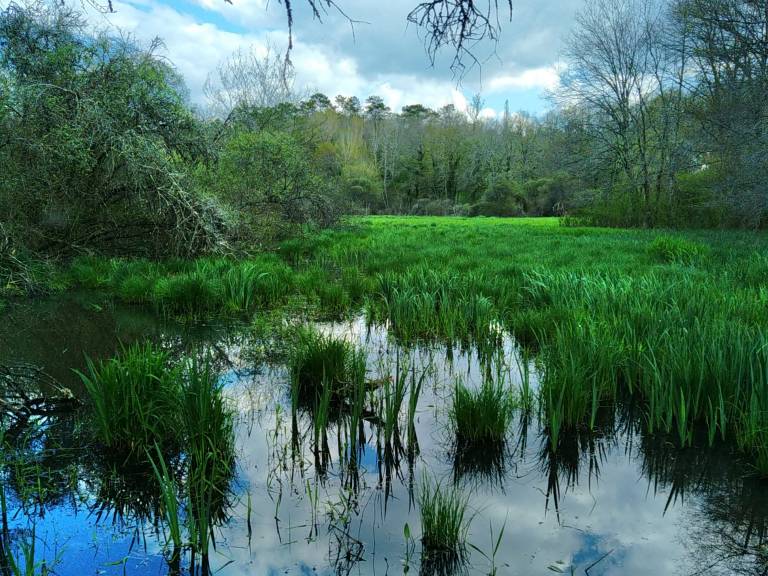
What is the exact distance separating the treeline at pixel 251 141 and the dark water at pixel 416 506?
7.62 ft

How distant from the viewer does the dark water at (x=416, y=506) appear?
254cm

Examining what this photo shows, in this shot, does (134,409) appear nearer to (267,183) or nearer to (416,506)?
(416,506)

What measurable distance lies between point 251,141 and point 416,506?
15319 millimetres

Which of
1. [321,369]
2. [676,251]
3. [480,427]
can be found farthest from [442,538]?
[676,251]

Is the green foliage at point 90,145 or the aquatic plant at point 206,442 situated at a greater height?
the green foliage at point 90,145

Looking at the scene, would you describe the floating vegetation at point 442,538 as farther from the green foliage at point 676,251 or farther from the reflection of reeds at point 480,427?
the green foliage at point 676,251

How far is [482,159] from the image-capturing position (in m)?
60.2

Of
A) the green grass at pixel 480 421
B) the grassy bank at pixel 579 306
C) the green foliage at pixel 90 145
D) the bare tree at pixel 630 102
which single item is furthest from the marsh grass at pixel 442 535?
the bare tree at pixel 630 102

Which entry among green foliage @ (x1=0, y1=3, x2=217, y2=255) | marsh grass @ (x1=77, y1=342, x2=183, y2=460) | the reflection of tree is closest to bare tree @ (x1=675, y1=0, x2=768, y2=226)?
the reflection of tree

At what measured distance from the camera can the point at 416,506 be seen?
3.02 m

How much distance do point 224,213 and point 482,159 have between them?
2061 inches

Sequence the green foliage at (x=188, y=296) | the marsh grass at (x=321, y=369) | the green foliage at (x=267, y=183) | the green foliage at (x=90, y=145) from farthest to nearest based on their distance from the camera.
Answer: the green foliage at (x=267, y=183) < the green foliage at (x=90, y=145) < the green foliage at (x=188, y=296) < the marsh grass at (x=321, y=369)

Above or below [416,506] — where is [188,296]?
above

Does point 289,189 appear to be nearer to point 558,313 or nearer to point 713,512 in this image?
point 558,313
